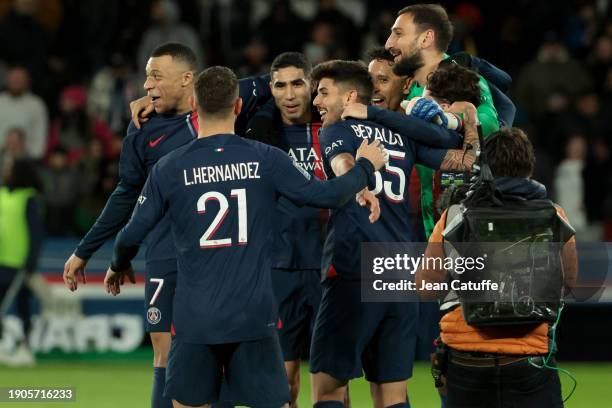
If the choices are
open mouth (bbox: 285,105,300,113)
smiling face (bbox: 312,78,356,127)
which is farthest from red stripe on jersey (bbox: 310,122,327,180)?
smiling face (bbox: 312,78,356,127)

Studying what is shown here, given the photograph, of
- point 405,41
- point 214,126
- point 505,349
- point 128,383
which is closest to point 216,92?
point 214,126

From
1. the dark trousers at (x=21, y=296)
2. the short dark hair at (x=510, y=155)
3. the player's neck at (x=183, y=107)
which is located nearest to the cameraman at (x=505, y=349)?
the short dark hair at (x=510, y=155)

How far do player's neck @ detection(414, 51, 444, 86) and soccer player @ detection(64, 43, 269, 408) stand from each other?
1.33 meters

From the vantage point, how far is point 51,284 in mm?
13477

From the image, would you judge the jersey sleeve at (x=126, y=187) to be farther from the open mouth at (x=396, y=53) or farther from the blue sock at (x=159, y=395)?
the open mouth at (x=396, y=53)

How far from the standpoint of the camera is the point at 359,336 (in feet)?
24.6

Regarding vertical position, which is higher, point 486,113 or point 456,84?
point 456,84

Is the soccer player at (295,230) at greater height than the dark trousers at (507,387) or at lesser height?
greater

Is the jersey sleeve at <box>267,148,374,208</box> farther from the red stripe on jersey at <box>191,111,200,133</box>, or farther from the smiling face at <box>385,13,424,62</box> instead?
the smiling face at <box>385,13,424,62</box>

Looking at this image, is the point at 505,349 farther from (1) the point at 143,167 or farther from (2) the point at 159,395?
(1) the point at 143,167

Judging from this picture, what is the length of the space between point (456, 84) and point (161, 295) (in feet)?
6.68

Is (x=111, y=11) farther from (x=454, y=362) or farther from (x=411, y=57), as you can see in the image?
(x=454, y=362)

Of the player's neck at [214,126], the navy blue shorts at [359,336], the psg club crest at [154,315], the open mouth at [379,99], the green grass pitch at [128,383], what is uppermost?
the open mouth at [379,99]

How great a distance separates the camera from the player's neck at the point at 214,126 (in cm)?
657
